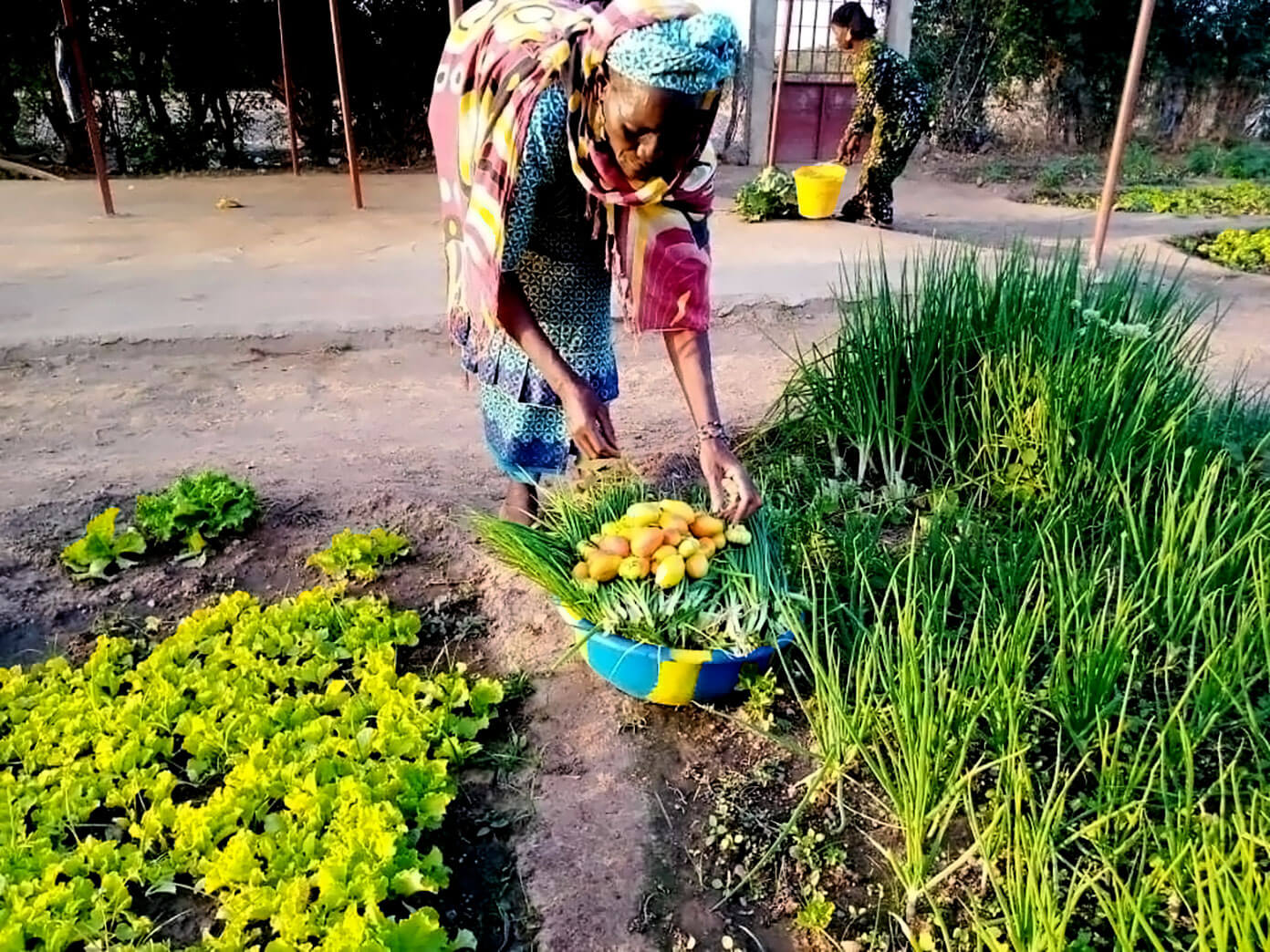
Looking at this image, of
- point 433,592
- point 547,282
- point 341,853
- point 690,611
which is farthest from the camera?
point 433,592

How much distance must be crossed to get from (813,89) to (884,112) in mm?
3487

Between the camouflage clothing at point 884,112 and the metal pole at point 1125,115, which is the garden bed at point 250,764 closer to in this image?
the metal pole at point 1125,115

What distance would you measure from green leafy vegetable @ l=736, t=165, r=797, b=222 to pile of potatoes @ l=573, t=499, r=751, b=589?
17.3 feet

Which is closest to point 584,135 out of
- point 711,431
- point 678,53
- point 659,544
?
point 678,53

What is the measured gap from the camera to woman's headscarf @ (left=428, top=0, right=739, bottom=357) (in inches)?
59.5

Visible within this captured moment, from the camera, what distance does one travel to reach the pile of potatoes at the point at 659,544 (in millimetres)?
1860

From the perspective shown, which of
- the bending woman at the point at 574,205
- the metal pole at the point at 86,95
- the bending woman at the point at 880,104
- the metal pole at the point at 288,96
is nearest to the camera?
the bending woman at the point at 574,205

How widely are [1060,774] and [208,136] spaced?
30.1 feet

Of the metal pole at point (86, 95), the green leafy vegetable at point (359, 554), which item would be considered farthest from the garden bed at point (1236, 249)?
the metal pole at point (86, 95)

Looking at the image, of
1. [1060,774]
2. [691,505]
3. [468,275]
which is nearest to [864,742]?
[1060,774]

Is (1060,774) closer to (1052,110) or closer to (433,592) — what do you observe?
(433,592)

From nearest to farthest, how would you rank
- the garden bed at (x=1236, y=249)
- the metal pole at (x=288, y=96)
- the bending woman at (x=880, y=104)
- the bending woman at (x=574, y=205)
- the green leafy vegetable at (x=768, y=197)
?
1. the bending woman at (x=574, y=205)
2. the garden bed at (x=1236, y=249)
3. the bending woman at (x=880, y=104)
4. the green leafy vegetable at (x=768, y=197)
5. the metal pole at (x=288, y=96)

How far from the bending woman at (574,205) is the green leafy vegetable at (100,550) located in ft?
3.09

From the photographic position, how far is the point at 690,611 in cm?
187
